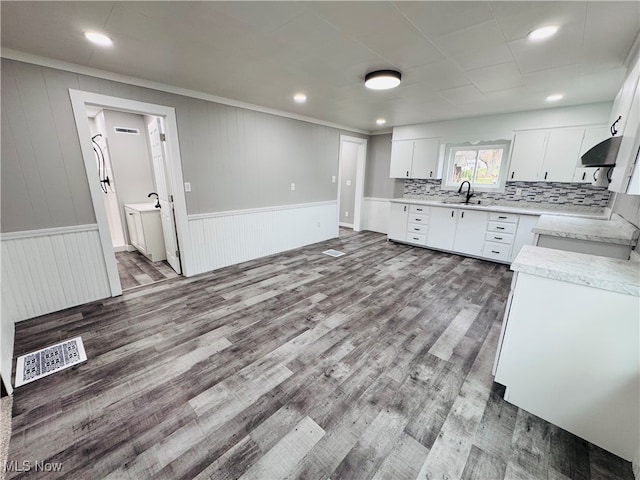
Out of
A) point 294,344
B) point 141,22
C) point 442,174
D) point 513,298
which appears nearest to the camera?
point 513,298

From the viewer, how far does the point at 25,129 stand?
2283mm

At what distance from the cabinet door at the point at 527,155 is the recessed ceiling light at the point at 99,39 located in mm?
5280

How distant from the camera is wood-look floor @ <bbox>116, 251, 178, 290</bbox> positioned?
11.2 feet

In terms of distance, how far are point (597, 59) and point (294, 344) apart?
360 centimetres

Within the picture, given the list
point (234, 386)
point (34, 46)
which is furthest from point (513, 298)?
point (34, 46)

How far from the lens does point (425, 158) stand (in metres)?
5.08

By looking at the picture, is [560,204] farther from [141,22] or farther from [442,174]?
[141,22]

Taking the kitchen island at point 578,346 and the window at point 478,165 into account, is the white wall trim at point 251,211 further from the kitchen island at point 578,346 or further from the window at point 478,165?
the kitchen island at point 578,346

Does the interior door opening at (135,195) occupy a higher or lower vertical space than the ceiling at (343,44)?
lower

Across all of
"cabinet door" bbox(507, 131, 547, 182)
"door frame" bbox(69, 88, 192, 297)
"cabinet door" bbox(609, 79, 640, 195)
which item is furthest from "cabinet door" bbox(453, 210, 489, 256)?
"door frame" bbox(69, 88, 192, 297)

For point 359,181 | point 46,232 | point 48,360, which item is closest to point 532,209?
point 359,181

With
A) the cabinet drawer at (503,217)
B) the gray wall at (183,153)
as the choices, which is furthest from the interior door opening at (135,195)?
the cabinet drawer at (503,217)

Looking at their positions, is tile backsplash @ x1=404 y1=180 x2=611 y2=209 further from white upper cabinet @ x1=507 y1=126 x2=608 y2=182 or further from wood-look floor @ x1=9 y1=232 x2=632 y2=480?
wood-look floor @ x1=9 y1=232 x2=632 y2=480

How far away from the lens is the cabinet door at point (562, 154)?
11.9ft
